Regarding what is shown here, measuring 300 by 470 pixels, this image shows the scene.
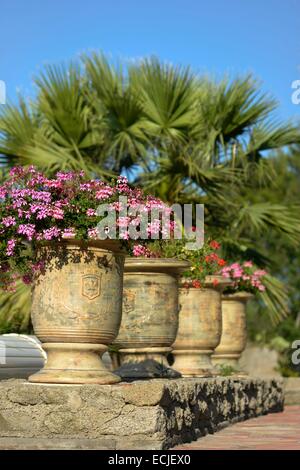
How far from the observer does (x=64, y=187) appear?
5070 mm

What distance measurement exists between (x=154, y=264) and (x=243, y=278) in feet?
10.4

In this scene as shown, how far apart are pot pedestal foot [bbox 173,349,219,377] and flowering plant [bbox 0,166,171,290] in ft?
9.77

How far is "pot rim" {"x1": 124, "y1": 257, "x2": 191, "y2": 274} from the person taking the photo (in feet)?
20.4

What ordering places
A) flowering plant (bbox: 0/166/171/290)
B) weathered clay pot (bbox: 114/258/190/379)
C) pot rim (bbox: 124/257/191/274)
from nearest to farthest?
flowering plant (bbox: 0/166/171/290)
pot rim (bbox: 124/257/191/274)
weathered clay pot (bbox: 114/258/190/379)

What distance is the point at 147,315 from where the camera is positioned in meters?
6.35

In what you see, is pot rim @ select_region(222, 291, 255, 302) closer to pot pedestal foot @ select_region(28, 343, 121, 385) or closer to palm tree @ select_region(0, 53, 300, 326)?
palm tree @ select_region(0, 53, 300, 326)

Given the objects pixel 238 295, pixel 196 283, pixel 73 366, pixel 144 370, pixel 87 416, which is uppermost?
pixel 196 283

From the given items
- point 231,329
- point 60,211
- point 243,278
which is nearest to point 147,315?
point 60,211

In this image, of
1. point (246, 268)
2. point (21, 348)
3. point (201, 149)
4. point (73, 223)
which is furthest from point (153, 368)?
point (201, 149)

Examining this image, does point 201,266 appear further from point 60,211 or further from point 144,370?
point 60,211

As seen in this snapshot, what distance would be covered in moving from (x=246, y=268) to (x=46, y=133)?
319 cm

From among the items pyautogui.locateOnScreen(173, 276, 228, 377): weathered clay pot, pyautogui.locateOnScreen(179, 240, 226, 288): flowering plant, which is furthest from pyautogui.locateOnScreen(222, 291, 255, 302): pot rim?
pyautogui.locateOnScreen(173, 276, 228, 377): weathered clay pot

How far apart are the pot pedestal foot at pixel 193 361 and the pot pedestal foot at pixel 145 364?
4.41 feet

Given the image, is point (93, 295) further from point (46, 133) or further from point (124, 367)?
point (46, 133)
